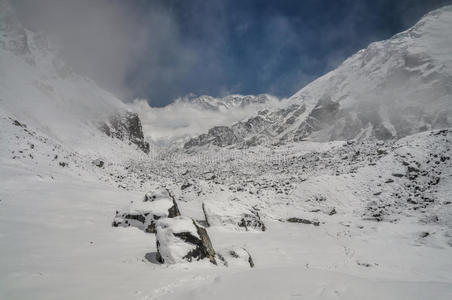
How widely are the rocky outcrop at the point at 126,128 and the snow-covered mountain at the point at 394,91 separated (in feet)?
346

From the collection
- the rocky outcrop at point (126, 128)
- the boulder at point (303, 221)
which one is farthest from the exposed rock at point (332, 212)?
the rocky outcrop at point (126, 128)

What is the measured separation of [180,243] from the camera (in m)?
8.56

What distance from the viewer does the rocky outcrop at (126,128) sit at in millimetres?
92562

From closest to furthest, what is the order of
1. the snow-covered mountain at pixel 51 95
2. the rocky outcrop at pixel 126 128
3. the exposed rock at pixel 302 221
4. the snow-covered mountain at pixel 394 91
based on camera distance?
the exposed rock at pixel 302 221
the snow-covered mountain at pixel 51 95
the rocky outcrop at pixel 126 128
the snow-covered mountain at pixel 394 91

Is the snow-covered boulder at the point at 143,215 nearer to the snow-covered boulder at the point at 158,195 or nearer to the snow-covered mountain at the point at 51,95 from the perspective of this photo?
the snow-covered boulder at the point at 158,195

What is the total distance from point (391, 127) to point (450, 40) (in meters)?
69.6

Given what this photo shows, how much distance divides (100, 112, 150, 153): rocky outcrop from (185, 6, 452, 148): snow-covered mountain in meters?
106

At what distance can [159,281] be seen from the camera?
6.36 m

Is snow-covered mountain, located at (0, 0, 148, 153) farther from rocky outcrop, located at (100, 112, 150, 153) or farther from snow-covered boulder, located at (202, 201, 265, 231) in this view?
snow-covered boulder, located at (202, 201, 265, 231)

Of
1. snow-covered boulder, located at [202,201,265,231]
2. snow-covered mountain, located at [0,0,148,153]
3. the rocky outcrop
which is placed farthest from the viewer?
the rocky outcrop

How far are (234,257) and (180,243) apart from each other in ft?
8.73

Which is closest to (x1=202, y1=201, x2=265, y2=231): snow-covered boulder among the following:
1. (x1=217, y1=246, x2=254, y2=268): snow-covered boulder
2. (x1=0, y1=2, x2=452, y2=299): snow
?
(x1=0, y1=2, x2=452, y2=299): snow

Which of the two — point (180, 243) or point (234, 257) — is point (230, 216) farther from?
point (180, 243)

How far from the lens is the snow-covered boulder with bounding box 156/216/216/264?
8164 mm
